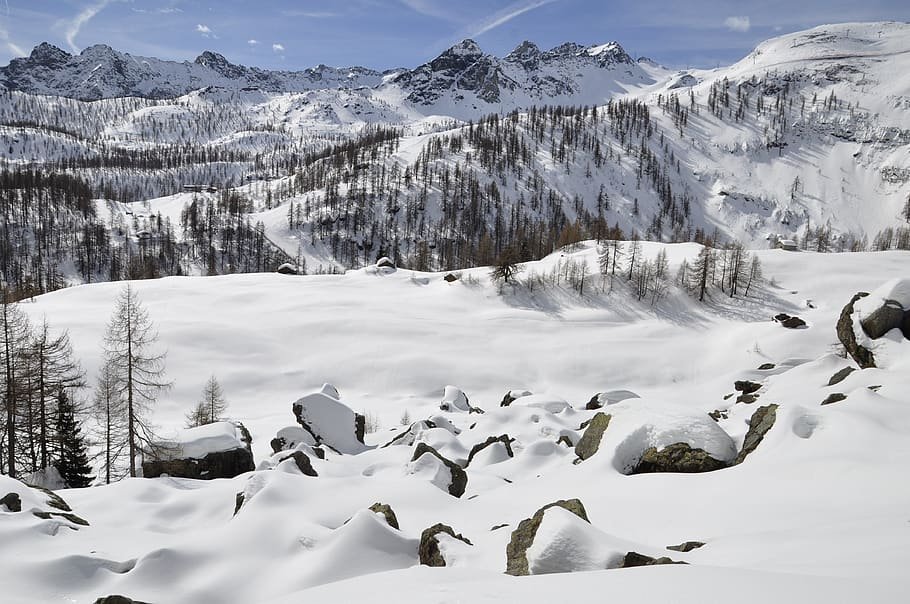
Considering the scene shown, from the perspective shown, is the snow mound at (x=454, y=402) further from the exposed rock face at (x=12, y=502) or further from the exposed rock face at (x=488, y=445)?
the exposed rock face at (x=12, y=502)

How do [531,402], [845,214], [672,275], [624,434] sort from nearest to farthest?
[624,434] → [531,402] → [672,275] → [845,214]

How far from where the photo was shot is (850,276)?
66.6 metres

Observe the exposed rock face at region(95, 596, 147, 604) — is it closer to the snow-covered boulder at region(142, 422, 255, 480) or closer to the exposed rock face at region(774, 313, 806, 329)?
the snow-covered boulder at region(142, 422, 255, 480)

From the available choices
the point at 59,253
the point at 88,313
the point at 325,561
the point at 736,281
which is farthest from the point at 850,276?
the point at 59,253

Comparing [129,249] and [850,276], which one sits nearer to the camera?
[850,276]

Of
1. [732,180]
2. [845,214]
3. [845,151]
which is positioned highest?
[845,151]

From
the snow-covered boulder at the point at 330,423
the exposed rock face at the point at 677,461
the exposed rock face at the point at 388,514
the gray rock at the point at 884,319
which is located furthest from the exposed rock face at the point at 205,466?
the gray rock at the point at 884,319

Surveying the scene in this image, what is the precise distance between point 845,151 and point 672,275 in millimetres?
190589

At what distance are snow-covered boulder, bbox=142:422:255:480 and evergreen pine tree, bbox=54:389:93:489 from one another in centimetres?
728

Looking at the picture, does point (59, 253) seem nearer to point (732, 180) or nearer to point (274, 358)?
point (274, 358)

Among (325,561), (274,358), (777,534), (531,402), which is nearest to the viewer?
(777,534)

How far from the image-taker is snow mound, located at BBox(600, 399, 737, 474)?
1329 centimetres

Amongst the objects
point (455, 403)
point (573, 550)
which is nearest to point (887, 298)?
point (455, 403)

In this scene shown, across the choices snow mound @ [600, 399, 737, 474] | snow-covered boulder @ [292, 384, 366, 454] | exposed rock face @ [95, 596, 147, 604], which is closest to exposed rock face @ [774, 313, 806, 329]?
snow mound @ [600, 399, 737, 474]
